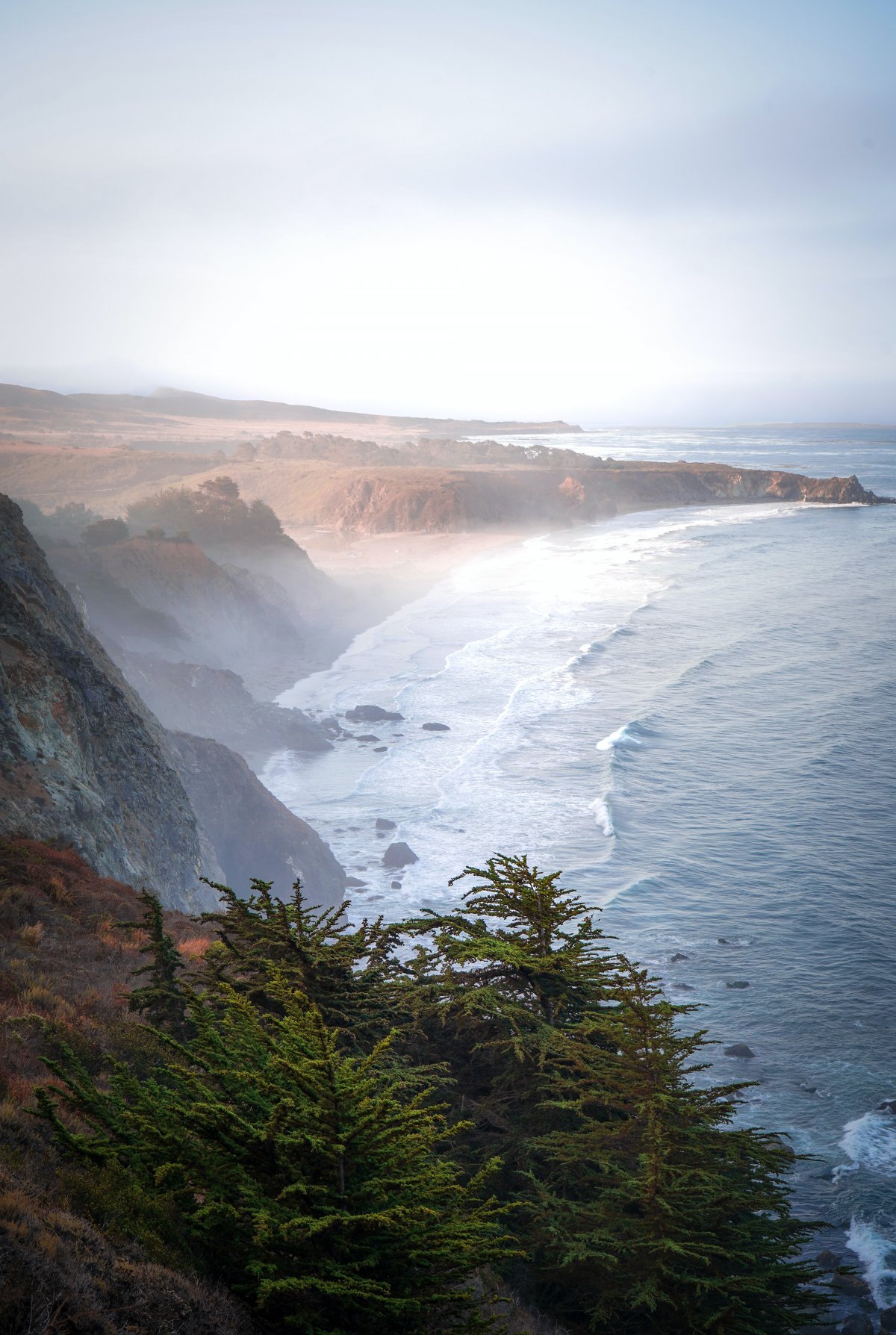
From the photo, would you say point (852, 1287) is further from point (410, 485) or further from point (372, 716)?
point (410, 485)

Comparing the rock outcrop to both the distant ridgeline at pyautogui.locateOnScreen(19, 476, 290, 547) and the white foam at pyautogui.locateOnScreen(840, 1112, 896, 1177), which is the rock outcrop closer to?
the distant ridgeline at pyautogui.locateOnScreen(19, 476, 290, 547)

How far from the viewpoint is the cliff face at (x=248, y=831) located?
2844 cm

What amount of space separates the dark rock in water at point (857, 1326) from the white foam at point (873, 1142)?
11.7 ft

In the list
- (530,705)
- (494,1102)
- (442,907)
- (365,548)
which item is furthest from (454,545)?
(494,1102)

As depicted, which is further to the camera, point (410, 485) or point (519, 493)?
point (519, 493)

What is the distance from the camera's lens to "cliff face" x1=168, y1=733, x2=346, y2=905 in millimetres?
28438

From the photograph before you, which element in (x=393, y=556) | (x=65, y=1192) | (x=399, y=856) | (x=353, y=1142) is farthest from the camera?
(x=393, y=556)

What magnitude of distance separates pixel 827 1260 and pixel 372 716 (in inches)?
1352

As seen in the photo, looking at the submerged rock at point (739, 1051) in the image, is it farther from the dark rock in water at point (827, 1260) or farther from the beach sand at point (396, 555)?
the beach sand at point (396, 555)

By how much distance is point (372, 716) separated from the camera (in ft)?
152

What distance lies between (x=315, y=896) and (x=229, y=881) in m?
3.02

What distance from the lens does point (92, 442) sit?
392ft

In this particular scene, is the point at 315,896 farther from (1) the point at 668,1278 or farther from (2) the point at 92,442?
(2) the point at 92,442

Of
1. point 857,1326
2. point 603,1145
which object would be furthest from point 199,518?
point 603,1145
